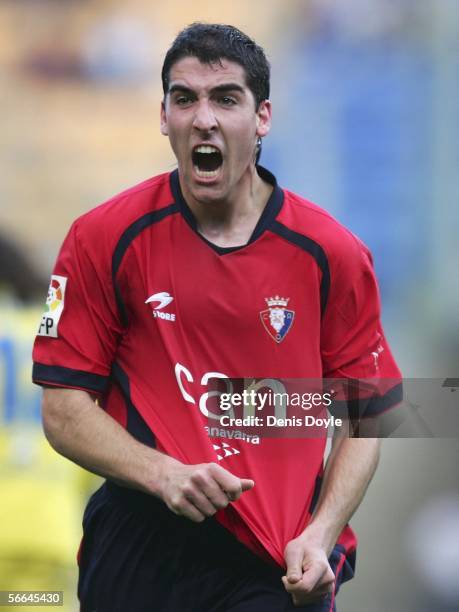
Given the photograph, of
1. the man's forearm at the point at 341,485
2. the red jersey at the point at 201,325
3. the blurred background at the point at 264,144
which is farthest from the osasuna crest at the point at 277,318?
the blurred background at the point at 264,144

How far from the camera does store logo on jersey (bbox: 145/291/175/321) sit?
11.2 feet

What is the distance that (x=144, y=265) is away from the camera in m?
3.41

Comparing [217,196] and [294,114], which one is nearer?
[217,196]

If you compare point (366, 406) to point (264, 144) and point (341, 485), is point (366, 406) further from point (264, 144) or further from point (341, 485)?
point (264, 144)

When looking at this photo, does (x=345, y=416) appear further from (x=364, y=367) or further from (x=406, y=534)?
(x=406, y=534)

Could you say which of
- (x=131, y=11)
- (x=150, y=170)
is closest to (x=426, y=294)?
(x=150, y=170)

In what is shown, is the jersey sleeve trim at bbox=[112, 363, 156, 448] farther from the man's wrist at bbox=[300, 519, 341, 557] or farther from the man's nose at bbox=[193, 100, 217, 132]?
the man's nose at bbox=[193, 100, 217, 132]

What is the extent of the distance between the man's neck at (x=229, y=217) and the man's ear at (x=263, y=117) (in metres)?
0.14

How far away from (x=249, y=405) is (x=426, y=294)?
2067mm

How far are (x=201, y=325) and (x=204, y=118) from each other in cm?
53

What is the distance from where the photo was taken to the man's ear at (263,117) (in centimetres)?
359

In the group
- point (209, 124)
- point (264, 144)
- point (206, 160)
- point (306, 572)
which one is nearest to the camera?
point (306, 572)

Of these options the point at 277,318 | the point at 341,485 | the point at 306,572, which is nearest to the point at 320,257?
the point at 277,318

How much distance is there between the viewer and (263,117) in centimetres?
362
